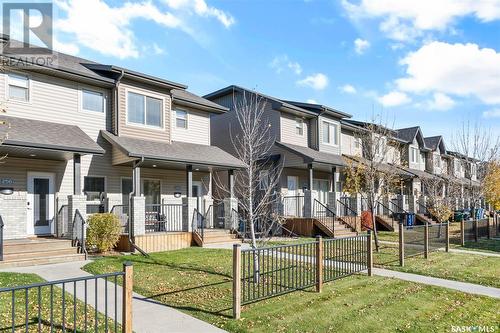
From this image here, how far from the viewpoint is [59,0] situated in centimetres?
1333

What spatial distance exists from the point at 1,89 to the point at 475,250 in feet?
64.2

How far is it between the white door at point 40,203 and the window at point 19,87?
2778 mm

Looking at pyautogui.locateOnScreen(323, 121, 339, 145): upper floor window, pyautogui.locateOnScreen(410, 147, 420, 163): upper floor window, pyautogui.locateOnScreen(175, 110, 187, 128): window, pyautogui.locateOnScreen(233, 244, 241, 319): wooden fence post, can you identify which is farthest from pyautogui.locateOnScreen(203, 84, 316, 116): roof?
pyautogui.locateOnScreen(410, 147, 420, 163): upper floor window

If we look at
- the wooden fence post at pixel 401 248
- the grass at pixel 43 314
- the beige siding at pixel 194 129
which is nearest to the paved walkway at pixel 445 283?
the wooden fence post at pixel 401 248

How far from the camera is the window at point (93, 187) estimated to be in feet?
49.9

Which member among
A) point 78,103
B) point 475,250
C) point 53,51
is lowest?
point 475,250

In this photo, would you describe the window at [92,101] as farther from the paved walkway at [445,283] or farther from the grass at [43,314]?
the paved walkway at [445,283]

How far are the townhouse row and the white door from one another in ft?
0.11

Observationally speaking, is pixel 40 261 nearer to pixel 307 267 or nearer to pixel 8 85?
pixel 8 85

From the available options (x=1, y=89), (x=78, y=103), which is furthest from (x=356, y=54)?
(x=1, y=89)

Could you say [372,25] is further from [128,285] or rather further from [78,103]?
[128,285]

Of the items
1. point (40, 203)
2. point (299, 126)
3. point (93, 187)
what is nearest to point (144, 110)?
point (93, 187)

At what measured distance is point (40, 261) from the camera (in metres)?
11.2

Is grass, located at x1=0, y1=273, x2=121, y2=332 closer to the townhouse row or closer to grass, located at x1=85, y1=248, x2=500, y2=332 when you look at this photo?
grass, located at x1=85, y1=248, x2=500, y2=332
